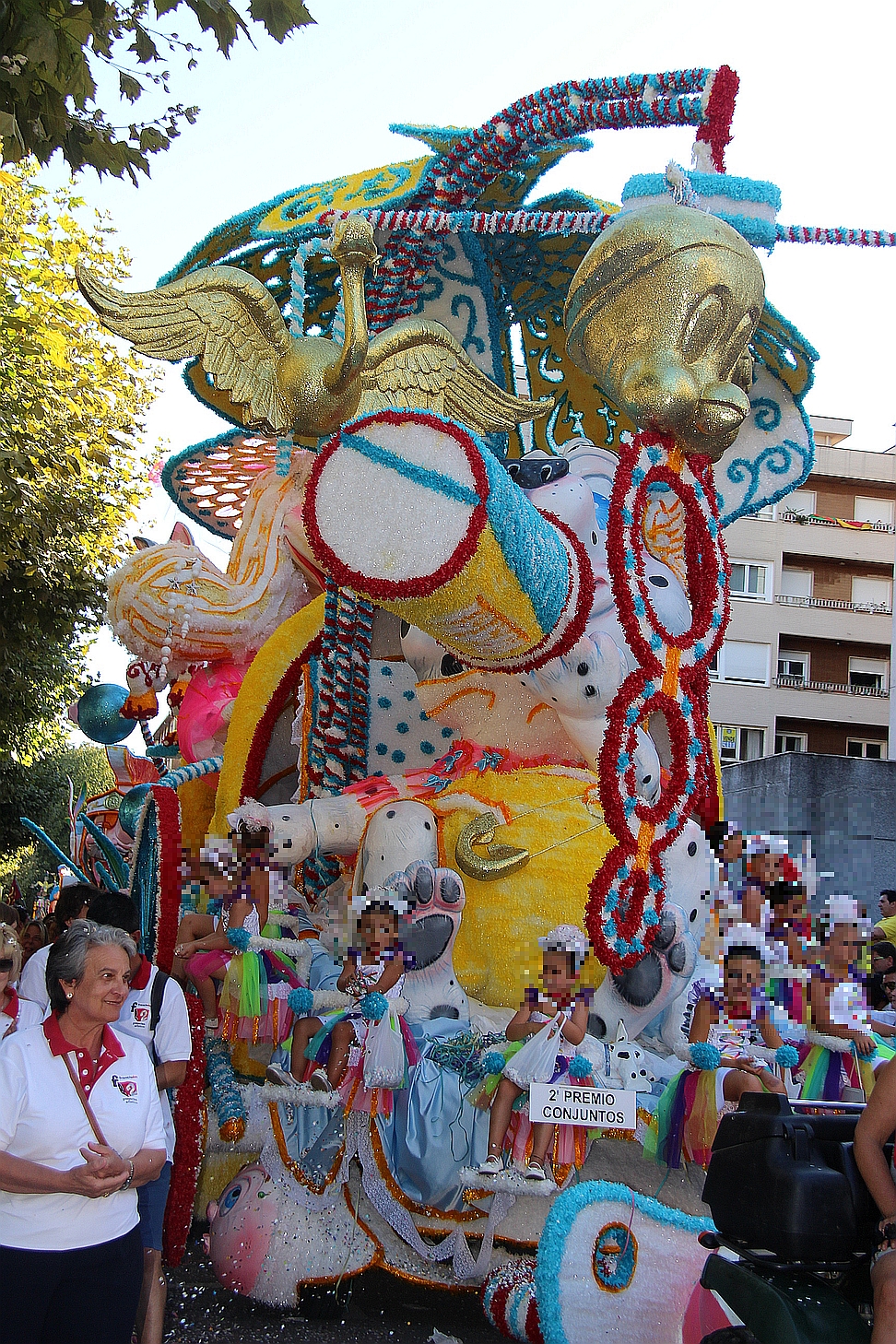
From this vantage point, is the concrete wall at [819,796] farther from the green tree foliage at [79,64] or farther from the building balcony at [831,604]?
the building balcony at [831,604]

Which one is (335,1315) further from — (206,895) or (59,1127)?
(59,1127)

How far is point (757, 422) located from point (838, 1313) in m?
3.81

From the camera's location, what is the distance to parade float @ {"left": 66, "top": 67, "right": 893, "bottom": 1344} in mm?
3883

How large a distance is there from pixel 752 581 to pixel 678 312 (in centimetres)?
1983

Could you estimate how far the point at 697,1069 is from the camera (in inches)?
153

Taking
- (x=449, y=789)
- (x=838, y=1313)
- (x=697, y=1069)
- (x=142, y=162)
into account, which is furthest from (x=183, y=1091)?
(x=142, y=162)

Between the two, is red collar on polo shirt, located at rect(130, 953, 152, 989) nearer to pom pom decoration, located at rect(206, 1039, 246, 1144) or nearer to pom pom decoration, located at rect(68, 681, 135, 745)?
pom pom decoration, located at rect(206, 1039, 246, 1144)

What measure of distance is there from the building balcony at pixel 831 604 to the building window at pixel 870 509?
5.25 ft

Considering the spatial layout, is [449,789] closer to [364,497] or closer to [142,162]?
[364,497]

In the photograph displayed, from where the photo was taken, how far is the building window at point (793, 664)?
23781 mm

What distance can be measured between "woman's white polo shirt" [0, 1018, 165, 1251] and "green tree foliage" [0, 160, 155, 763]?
628 cm

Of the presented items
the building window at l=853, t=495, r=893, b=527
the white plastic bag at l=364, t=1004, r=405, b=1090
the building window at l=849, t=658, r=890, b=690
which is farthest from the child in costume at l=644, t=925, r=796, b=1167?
the building window at l=853, t=495, r=893, b=527

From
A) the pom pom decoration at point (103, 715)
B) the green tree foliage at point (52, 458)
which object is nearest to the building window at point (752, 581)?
the green tree foliage at point (52, 458)

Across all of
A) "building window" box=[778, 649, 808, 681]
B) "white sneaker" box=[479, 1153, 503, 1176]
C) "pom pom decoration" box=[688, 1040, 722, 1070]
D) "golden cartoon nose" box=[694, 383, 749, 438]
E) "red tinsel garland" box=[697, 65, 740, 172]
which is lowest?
"white sneaker" box=[479, 1153, 503, 1176]
